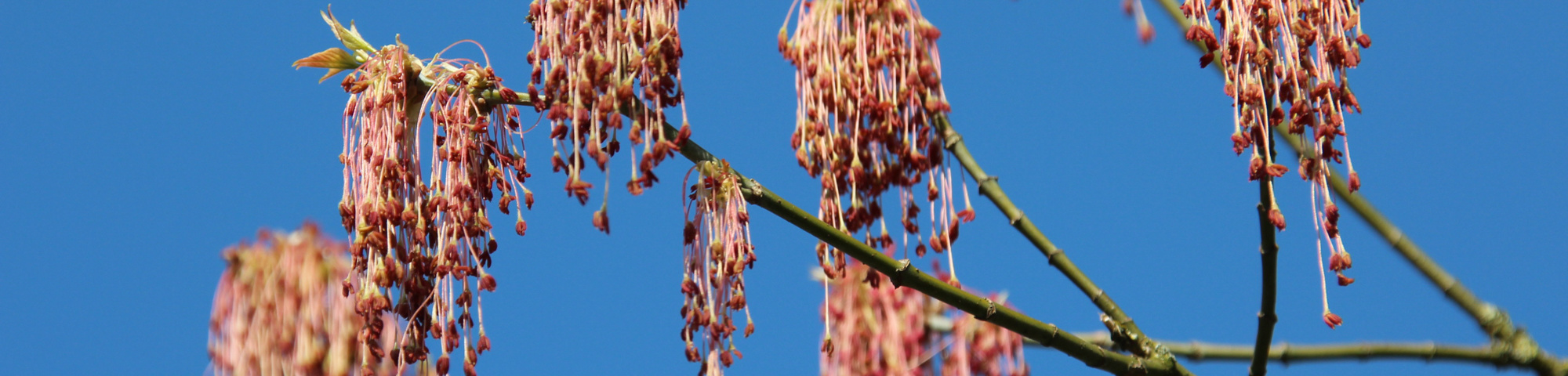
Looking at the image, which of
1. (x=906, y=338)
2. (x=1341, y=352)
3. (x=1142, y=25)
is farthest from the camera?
(x=906, y=338)

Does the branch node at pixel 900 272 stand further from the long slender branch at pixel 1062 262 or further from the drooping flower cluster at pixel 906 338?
the drooping flower cluster at pixel 906 338

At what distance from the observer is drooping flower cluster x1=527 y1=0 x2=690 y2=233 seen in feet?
7.53

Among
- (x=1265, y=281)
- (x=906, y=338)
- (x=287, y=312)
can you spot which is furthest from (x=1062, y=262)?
(x=287, y=312)

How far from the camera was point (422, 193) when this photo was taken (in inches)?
106

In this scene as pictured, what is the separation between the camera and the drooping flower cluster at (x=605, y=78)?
7.53 feet

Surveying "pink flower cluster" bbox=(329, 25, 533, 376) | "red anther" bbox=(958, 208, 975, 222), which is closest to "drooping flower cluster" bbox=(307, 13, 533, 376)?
"pink flower cluster" bbox=(329, 25, 533, 376)

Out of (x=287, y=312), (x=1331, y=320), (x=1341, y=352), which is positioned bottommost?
(x=1331, y=320)

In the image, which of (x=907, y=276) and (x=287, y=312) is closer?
(x=907, y=276)

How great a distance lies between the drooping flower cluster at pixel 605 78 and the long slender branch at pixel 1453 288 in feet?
4.66

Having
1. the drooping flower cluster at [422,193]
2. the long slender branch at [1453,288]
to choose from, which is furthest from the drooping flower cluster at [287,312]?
the long slender branch at [1453,288]

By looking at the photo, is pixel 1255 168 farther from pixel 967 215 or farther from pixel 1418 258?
pixel 1418 258

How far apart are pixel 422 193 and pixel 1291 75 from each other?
1577mm

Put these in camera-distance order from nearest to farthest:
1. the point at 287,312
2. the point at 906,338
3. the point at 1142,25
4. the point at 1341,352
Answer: the point at 1142,25
the point at 1341,352
the point at 287,312
the point at 906,338

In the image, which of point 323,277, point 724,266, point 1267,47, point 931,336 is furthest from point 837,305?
point 1267,47
